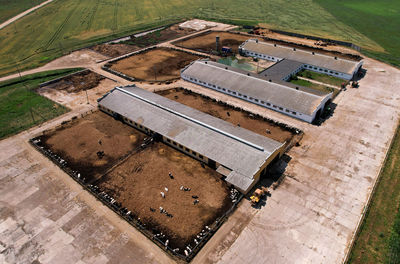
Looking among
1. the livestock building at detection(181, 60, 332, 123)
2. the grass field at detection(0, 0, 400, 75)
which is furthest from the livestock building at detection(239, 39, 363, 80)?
the grass field at detection(0, 0, 400, 75)

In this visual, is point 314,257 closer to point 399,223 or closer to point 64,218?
point 399,223

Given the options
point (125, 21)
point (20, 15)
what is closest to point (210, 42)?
point (125, 21)

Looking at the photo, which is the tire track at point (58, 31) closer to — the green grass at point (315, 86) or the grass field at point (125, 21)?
the grass field at point (125, 21)

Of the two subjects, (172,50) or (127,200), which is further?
(172,50)

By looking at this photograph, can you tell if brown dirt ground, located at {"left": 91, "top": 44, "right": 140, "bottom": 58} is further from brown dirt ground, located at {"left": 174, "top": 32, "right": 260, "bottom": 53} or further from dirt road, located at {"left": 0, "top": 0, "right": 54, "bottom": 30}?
dirt road, located at {"left": 0, "top": 0, "right": 54, "bottom": 30}

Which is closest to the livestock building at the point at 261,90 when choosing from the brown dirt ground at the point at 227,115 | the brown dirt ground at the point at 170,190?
the brown dirt ground at the point at 227,115

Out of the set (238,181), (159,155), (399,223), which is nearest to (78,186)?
(159,155)

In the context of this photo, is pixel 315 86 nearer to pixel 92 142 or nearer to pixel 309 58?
pixel 309 58
